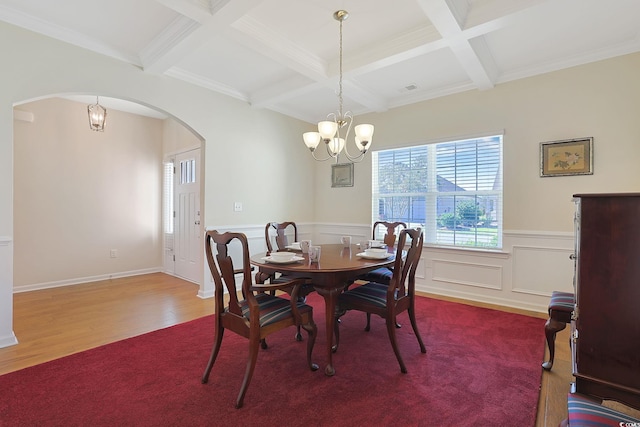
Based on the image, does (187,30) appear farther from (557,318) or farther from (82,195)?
(557,318)

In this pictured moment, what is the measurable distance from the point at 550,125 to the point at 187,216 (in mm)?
4932

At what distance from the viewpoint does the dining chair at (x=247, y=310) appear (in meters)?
1.84

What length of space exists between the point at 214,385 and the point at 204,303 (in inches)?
72.8

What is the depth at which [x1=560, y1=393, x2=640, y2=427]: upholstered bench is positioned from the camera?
103cm

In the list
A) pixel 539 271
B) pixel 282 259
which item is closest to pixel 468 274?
pixel 539 271

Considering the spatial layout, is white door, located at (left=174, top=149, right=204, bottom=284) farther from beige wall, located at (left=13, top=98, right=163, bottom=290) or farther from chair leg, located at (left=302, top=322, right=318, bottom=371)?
chair leg, located at (left=302, top=322, right=318, bottom=371)

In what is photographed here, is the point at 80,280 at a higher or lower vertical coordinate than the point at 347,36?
lower

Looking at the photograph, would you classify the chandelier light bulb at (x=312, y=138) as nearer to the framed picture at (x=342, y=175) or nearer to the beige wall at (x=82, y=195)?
the framed picture at (x=342, y=175)

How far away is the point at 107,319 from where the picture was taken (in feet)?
10.3

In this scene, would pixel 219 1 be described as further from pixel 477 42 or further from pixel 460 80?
pixel 460 80

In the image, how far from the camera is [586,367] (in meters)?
1.52

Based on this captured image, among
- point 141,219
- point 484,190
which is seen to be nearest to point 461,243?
point 484,190

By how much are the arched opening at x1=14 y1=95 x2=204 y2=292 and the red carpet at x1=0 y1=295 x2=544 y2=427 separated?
1.78 metres

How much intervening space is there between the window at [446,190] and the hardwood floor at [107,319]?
3.06ft
